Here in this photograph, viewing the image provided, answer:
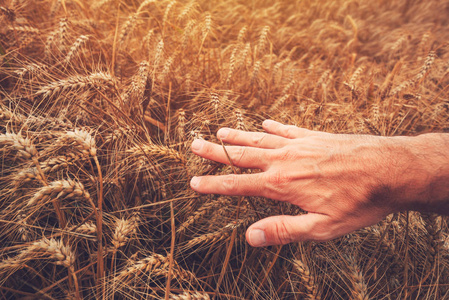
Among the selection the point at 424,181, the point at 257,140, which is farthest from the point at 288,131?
the point at 424,181

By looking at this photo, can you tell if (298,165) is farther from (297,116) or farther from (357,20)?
(357,20)

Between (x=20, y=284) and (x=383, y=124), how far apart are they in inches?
90.1

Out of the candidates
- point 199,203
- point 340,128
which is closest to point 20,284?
point 199,203

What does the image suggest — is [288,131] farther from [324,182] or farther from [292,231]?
[292,231]

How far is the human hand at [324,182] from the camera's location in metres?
1.00

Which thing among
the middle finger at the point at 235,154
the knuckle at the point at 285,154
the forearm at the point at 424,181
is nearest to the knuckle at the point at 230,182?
the middle finger at the point at 235,154

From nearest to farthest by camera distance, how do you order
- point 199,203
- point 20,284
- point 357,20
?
1. point 20,284
2. point 199,203
3. point 357,20

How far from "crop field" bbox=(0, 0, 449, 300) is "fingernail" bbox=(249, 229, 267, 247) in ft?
0.39

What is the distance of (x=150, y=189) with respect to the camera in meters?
1.37

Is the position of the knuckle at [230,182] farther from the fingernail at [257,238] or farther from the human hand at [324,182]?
the fingernail at [257,238]

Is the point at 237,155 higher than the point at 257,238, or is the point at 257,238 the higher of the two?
the point at 237,155

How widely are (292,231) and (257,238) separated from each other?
147mm

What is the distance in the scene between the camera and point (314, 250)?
124 cm

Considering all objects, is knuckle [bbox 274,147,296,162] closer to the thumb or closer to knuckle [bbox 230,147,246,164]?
knuckle [bbox 230,147,246,164]
